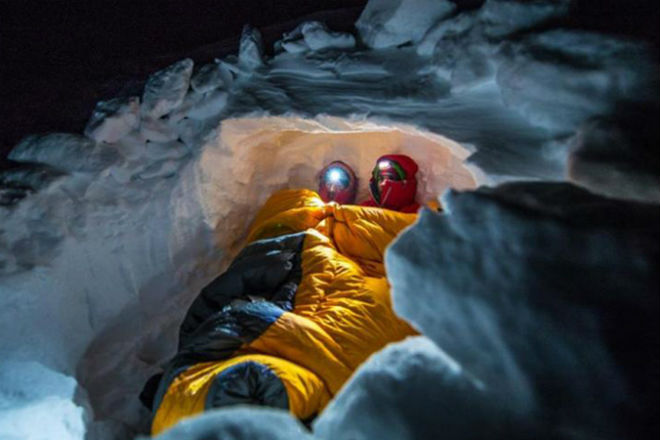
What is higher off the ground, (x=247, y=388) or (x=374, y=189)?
(x=374, y=189)

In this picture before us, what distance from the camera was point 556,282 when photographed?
77 cm

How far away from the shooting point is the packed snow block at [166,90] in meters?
2.13

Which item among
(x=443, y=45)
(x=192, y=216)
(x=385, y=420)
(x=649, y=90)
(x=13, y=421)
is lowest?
(x=13, y=421)

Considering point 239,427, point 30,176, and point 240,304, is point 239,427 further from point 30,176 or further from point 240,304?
point 30,176

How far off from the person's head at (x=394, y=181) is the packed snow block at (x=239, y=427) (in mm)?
2002

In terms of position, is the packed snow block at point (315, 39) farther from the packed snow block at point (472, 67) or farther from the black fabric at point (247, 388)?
the black fabric at point (247, 388)

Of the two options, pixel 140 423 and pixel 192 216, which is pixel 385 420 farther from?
pixel 192 216

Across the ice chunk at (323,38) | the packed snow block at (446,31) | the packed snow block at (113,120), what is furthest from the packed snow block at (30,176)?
the packed snow block at (446,31)

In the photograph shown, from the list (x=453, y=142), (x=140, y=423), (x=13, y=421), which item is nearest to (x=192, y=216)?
(x=140, y=423)

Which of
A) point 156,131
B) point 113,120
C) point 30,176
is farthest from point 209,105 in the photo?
point 30,176

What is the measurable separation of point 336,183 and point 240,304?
123 centimetres

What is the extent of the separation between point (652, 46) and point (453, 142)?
568mm

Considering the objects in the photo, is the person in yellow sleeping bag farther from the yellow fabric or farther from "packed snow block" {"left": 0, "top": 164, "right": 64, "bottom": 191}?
"packed snow block" {"left": 0, "top": 164, "right": 64, "bottom": 191}

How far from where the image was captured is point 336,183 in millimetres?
2916
